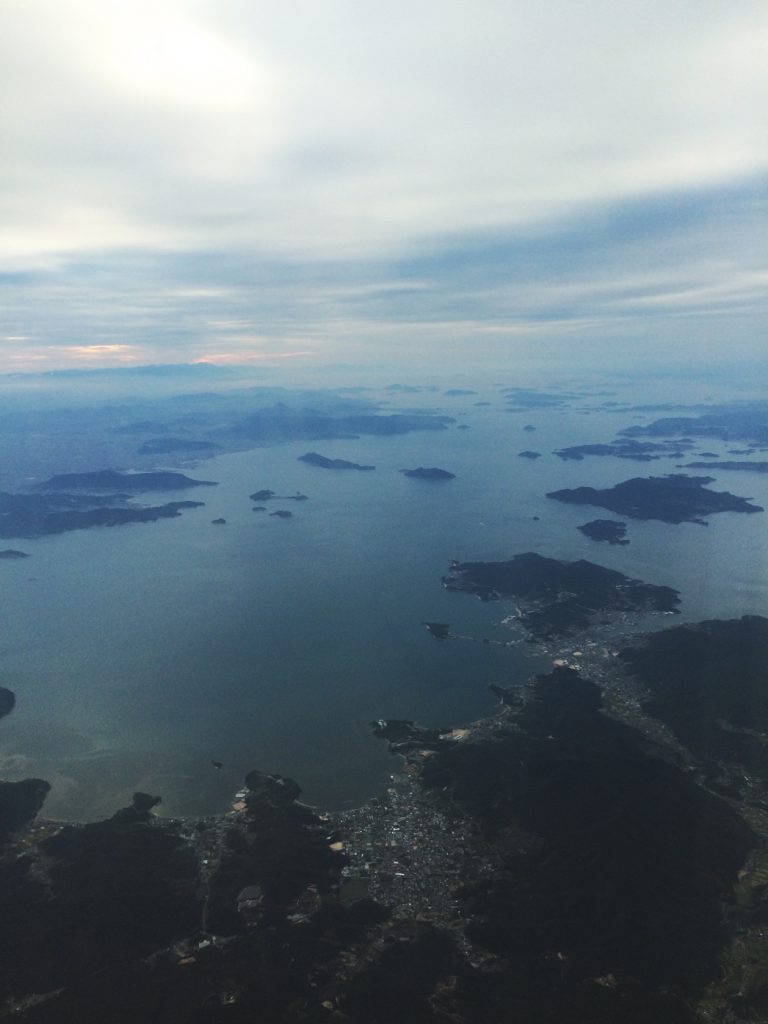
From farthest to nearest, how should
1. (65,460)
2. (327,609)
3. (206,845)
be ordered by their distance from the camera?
1. (65,460)
2. (327,609)
3. (206,845)

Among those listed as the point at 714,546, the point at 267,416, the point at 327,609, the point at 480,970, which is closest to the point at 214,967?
the point at 480,970

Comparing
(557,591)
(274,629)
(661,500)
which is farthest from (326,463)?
(557,591)

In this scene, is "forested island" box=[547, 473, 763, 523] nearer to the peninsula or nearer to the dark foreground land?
the peninsula

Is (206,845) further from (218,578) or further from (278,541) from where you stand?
(278,541)

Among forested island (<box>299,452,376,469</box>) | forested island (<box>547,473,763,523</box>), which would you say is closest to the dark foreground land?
forested island (<box>547,473,763,523</box>)

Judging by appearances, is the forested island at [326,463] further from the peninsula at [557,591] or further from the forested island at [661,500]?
the peninsula at [557,591]

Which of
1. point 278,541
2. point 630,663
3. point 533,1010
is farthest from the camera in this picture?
point 278,541

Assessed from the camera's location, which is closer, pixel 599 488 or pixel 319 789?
pixel 319 789
